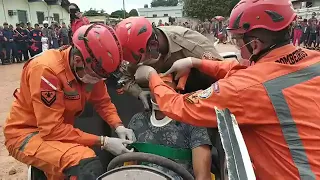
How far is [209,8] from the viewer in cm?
4778

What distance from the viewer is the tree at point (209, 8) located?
4710 cm

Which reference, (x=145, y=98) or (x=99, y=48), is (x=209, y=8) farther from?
(x=99, y=48)

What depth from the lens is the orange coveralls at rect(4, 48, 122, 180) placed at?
2.43 m

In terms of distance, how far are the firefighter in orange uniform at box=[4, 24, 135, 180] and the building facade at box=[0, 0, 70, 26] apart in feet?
75.9

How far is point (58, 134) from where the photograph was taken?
248 cm

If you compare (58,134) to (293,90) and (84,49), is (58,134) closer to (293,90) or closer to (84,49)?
(84,49)

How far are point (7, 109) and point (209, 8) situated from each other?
42630 mm

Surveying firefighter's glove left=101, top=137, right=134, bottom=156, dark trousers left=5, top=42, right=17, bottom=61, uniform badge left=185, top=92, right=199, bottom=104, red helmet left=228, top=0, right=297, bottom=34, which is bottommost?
dark trousers left=5, top=42, right=17, bottom=61

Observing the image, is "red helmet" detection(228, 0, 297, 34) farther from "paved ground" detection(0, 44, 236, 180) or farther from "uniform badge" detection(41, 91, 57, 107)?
"paved ground" detection(0, 44, 236, 180)

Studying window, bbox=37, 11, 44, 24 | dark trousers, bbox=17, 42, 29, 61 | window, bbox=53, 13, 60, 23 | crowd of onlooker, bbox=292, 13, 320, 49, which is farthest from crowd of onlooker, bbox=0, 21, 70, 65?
window, bbox=53, 13, 60, 23

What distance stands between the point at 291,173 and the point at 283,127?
22 centimetres

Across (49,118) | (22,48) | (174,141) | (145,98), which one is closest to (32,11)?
(22,48)

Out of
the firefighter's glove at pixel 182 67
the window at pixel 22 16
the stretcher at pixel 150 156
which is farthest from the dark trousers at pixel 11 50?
the firefighter's glove at pixel 182 67

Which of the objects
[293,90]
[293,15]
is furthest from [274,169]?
[293,15]
